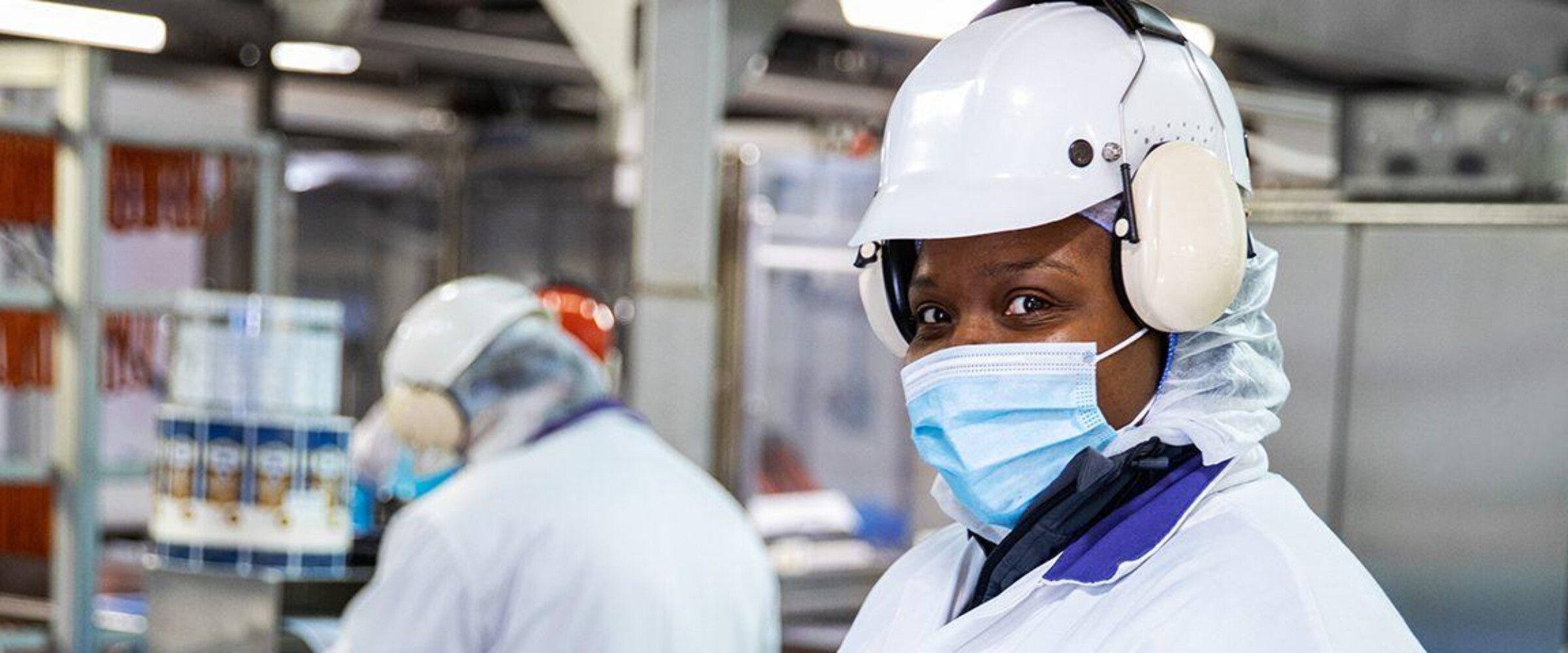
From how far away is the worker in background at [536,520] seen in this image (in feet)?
9.21

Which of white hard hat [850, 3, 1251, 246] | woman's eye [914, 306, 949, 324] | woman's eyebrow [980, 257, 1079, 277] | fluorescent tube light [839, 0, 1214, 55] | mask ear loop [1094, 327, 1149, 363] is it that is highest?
fluorescent tube light [839, 0, 1214, 55]

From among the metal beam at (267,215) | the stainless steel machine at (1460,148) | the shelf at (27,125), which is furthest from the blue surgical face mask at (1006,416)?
the metal beam at (267,215)

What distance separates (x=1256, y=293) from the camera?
4.74ft

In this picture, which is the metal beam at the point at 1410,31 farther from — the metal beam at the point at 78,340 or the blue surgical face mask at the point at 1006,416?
the metal beam at the point at 78,340

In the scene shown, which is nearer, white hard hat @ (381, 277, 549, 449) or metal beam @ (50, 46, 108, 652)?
white hard hat @ (381, 277, 549, 449)

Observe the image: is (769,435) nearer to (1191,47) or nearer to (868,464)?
(868,464)

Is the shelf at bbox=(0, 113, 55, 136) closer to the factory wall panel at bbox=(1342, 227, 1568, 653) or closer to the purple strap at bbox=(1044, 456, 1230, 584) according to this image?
the factory wall panel at bbox=(1342, 227, 1568, 653)

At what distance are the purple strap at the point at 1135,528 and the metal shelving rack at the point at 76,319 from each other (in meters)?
3.60

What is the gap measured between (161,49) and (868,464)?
12.3ft

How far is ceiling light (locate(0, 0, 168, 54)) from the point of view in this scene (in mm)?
4613

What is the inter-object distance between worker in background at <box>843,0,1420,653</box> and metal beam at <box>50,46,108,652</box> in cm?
338

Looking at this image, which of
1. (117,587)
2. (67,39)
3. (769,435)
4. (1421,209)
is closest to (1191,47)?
(1421,209)

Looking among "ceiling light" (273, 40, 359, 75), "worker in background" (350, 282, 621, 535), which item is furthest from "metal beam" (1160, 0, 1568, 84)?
"ceiling light" (273, 40, 359, 75)

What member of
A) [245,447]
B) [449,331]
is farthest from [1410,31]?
[245,447]
